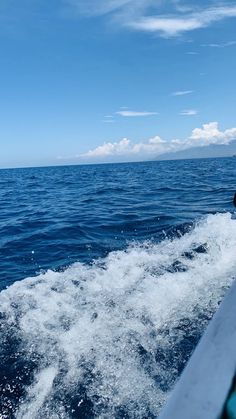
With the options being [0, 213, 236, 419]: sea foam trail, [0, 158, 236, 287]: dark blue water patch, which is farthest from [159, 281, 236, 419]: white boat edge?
[0, 158, 236, 287]: dark blue water patch

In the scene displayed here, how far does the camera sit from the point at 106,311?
16.7 feet

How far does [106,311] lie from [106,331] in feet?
1.85

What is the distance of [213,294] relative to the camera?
5363mm

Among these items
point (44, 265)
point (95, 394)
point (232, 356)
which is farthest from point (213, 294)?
point (44, 265)

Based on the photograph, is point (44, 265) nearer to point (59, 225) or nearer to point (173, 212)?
point (59, 225)

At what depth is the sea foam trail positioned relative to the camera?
3.46 metres

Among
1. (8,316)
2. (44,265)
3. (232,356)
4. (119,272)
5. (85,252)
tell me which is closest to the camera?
(232,356)

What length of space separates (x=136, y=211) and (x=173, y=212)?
160cm

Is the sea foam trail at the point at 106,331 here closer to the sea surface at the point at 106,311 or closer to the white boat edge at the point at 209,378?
the sea surface at the point at 106,311

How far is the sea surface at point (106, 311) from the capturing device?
352 cm

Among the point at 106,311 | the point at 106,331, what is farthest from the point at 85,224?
the point at 106,331

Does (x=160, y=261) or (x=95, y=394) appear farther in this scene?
(x=160, y=261)

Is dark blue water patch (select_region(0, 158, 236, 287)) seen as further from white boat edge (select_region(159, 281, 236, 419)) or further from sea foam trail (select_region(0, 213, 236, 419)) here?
white boat edge (select_region(159, 281, 236, 419))

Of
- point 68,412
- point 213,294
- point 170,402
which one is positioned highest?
point 170,402
